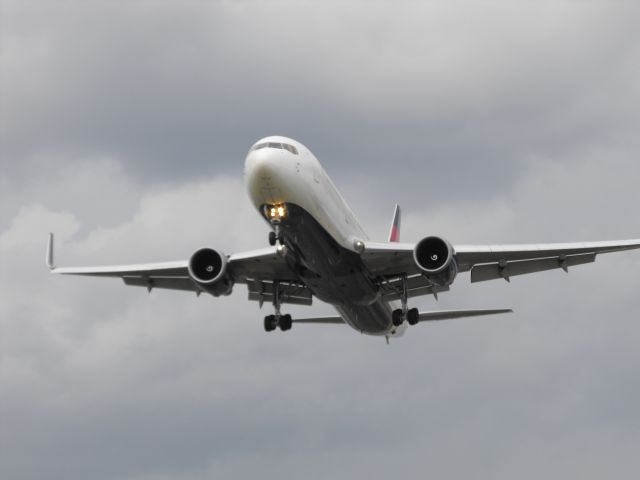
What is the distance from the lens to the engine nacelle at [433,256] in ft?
150

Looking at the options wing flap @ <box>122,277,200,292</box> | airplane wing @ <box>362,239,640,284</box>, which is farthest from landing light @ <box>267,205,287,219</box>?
wing flap @ <box>122,277,200,292</box>

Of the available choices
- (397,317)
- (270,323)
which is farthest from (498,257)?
(270,323)

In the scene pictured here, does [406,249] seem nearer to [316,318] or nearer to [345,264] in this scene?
[345,264]

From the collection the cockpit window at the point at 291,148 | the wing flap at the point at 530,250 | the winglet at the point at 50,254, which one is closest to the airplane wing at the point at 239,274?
the winglet at the point at 50,254

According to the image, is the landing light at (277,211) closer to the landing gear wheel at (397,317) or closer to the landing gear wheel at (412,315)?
the landing gear wheel at (397,317)

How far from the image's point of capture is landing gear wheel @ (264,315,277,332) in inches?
1957

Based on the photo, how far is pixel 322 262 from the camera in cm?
4500

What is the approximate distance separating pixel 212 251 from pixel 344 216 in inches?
195

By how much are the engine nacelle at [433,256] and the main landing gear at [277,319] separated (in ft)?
22.0

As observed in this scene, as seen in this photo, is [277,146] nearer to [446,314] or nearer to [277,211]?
[277,211]

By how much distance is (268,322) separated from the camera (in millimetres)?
49781

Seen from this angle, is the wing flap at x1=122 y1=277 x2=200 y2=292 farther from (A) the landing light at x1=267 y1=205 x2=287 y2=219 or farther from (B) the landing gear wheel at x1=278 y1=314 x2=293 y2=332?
(A) the landing light at x1=267 y1=205 x2=287 y2=219

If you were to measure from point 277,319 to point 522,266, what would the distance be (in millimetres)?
9514

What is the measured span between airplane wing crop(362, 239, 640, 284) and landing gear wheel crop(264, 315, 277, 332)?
4499 mm
